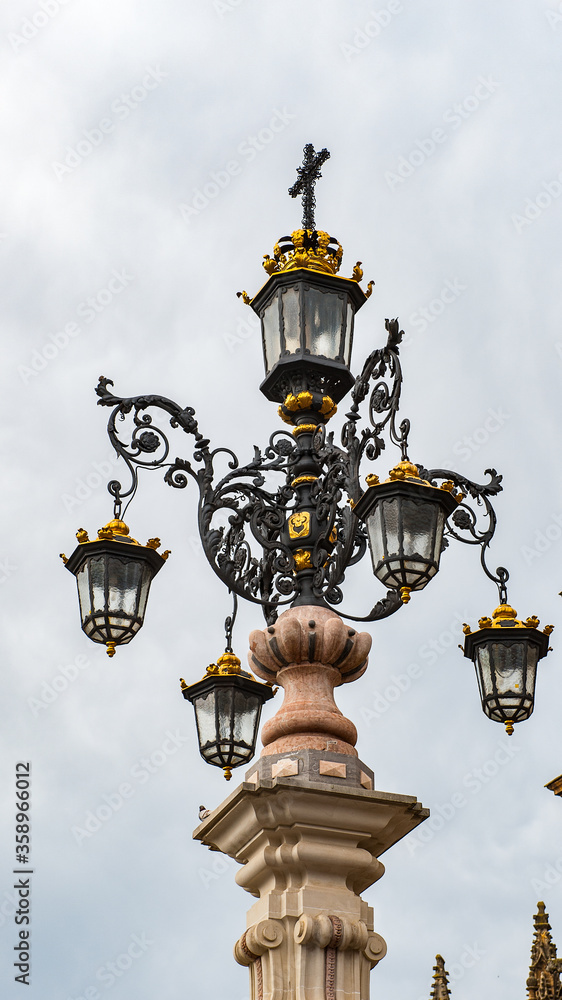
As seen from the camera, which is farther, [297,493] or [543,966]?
[543,966]

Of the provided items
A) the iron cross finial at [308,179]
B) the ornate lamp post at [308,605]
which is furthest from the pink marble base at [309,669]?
the iron cross finial at [308,179]

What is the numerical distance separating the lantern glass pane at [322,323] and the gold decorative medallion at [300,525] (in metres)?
1.09

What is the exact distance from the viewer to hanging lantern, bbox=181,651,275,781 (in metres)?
10.0

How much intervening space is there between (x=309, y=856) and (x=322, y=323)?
11.8 ft

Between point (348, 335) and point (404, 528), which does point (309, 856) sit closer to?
point (404, 528)

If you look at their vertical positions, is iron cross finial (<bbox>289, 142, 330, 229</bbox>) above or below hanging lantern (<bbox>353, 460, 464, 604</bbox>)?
above

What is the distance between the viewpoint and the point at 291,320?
9547 mm

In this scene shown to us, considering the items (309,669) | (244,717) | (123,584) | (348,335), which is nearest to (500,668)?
(309,669)

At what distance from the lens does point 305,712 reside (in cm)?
816

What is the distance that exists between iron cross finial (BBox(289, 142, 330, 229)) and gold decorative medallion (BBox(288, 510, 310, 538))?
7.92 ft

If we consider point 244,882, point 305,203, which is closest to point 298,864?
point 244,882

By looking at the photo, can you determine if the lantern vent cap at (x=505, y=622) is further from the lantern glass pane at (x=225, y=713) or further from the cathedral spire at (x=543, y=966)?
the cathedral spire at (x=543, y=966)

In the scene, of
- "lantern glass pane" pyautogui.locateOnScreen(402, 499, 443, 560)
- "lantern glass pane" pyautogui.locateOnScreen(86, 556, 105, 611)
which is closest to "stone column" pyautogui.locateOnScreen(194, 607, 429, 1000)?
"lantern glass pane" pyautogui.locateOnScreen(402, 499, 443, 560)

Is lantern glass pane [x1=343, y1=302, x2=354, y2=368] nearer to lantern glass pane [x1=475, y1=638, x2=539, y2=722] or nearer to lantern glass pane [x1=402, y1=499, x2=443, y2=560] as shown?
lantern glass pane [x1=402, y1=499, x2=443, y2=560]
